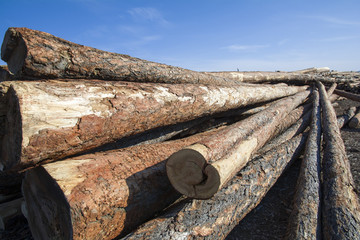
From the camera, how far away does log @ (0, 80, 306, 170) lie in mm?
1431

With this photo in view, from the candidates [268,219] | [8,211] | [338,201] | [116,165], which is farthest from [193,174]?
[8,211]

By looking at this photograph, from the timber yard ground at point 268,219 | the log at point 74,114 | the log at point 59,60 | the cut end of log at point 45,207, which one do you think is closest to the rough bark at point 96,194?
the cut end of log at point 45,207

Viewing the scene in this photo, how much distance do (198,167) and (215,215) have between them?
17.2 inches

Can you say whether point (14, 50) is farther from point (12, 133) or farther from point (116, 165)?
point (116, 165)

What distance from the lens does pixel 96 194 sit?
4.78 ft

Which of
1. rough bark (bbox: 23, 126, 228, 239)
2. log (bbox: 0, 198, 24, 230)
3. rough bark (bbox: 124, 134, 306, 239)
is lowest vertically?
log (bbox: 0, 198, 24, 230)

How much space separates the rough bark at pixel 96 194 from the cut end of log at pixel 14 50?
3.02ft

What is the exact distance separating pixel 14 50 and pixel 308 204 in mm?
2917

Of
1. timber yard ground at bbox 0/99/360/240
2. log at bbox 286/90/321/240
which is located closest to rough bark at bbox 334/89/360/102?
timber yard ground at bbox 0/99/360/240

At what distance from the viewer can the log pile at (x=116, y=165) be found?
4.78 feet

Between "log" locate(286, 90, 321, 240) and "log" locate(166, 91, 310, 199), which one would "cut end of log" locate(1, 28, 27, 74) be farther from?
"log" locate(286, 90, 321, 240)

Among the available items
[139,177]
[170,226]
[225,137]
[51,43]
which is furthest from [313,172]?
[51,43]

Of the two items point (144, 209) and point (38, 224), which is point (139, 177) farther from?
point (38, 224)

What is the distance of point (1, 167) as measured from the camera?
66.9 inches
